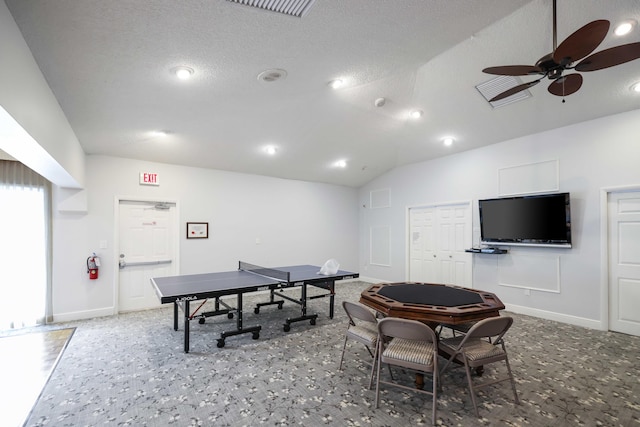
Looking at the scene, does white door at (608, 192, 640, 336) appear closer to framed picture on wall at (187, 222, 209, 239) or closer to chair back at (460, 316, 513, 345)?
chair back at (460, 316, 513, 345)

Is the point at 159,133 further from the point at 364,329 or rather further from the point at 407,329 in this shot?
the point at 407,329

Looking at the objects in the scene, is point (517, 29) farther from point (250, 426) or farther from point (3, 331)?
point (3, 331)

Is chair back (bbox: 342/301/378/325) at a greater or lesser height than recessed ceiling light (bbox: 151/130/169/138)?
lesser

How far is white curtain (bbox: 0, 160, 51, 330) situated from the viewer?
447 cm

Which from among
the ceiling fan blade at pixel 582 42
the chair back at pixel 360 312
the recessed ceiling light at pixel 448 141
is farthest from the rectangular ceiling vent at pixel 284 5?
the recessed ceiling light at pixel 448 141

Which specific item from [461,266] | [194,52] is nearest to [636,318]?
[461,266]

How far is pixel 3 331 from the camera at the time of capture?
438cm

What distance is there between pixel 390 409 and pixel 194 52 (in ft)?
11.5

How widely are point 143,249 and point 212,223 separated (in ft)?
4.30

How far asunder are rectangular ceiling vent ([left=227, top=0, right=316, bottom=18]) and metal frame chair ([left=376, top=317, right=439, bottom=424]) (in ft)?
8.35

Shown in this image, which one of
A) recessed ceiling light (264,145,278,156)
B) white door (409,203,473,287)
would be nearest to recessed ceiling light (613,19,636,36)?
white door (409,203,473,287)

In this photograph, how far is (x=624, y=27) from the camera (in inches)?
113

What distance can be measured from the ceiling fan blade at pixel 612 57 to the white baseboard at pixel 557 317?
3865mm

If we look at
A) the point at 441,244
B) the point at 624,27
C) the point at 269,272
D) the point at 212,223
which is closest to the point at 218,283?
the point at 269,272
